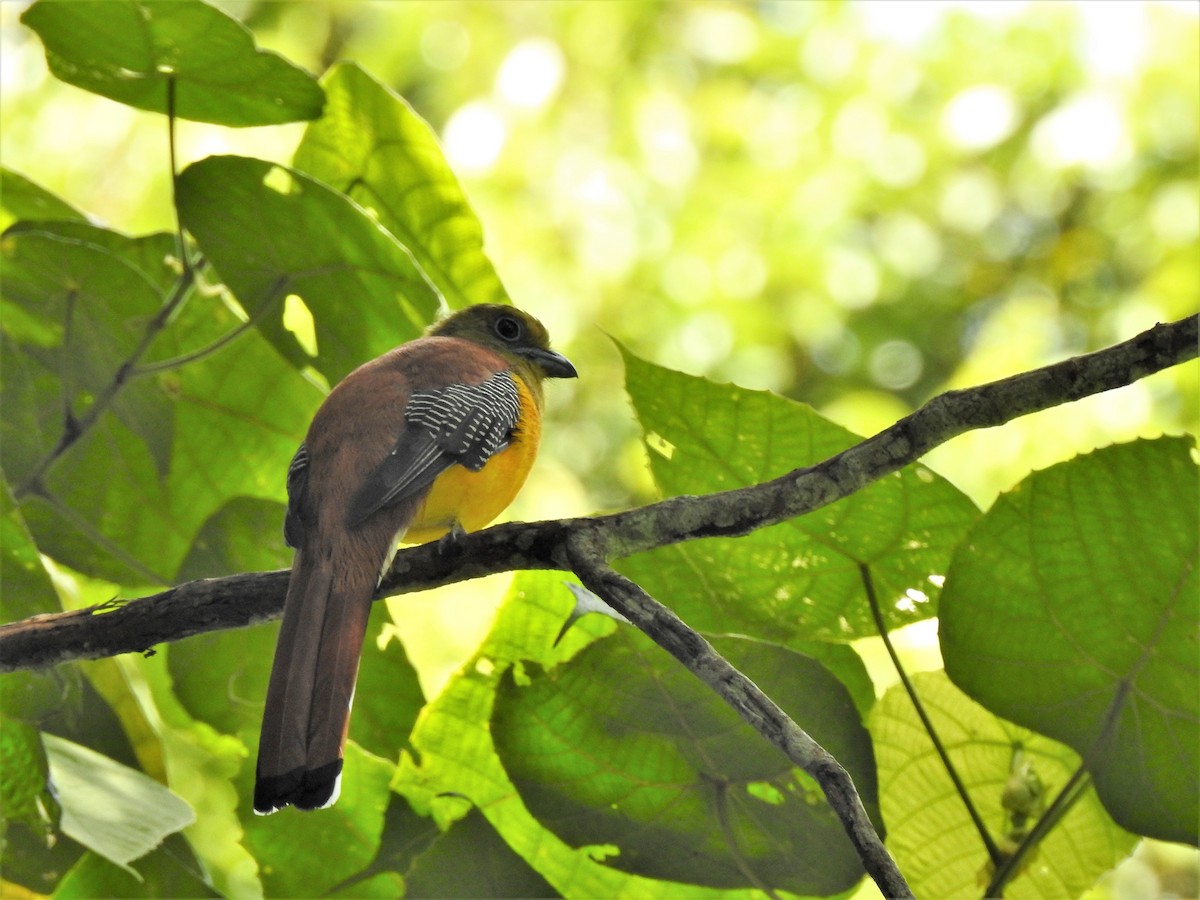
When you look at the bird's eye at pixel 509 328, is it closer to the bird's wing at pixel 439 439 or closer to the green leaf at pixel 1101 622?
the bird's wing at pixel 439 439

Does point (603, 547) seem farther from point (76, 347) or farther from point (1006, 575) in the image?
point (76, 347)

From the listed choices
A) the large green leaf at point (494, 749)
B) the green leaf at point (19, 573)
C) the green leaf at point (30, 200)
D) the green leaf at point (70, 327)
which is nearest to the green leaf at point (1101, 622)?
the large green leaf at point (494, 749)

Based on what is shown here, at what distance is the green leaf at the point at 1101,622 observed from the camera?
122cm

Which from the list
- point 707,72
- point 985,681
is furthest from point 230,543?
point 707,72

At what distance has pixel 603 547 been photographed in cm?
120

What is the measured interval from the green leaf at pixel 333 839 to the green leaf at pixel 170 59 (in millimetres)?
880

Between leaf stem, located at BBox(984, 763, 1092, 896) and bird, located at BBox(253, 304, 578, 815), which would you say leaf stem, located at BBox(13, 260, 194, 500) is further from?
leaf stem, located at BBox(984, 763, 1092, 896)

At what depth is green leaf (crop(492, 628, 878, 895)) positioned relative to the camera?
1339 millimetres

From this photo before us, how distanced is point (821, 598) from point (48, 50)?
4.07 ft

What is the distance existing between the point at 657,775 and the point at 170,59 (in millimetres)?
1129

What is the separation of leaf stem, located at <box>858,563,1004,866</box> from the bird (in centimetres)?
51

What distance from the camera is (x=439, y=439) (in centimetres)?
162

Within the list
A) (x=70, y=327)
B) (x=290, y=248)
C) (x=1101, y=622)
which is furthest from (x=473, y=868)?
(x=70, y=327)

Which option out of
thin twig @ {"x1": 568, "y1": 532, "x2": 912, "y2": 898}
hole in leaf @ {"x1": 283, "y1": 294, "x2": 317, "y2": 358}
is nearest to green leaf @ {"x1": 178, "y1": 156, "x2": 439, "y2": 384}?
hole in leaf @ {"x1": 283, "y1": 294, "x2": 317, "y2": 358}
